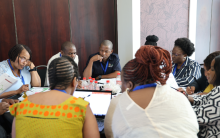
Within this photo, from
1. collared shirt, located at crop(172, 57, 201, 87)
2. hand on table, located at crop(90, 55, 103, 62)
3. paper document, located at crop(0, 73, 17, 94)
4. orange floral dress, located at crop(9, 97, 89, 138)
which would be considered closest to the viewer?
orange floral dress, located at crop(9, 97, 89, 138)

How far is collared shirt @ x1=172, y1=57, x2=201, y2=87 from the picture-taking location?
92.8 inches

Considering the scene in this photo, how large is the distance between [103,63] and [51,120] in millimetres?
2166

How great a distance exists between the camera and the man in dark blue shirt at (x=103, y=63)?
302 cm

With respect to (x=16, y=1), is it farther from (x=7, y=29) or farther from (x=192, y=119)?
(x=192, y=119)

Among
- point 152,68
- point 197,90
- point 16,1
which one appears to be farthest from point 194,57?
point 16,1

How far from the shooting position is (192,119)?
0.95 m

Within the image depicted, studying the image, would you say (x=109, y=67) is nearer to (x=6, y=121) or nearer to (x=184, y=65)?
(x=184, y=65)

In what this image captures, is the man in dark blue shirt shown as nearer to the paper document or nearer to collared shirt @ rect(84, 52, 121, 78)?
collared shirt @ rect(84, 52, 121, 78)

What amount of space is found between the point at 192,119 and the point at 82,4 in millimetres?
3638

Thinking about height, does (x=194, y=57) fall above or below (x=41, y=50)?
below

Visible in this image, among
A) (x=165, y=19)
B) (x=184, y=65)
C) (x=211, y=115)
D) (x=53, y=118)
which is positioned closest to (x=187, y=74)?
(x=184, y=65)

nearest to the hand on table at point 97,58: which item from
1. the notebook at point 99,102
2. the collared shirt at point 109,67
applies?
the collared shirt at point 109,67

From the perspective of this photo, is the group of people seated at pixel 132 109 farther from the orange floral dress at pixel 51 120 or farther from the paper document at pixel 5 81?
the paper document at pixel 5 81

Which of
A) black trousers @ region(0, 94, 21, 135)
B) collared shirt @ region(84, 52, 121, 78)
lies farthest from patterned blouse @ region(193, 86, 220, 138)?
collared shirt @ region(84, 52, 121, 78)
